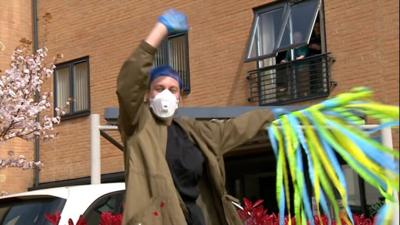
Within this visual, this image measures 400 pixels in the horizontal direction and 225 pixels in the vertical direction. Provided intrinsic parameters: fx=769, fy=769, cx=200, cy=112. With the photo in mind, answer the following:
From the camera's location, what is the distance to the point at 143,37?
14773 millimetres

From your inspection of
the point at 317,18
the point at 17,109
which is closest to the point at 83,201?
the point at 17,109

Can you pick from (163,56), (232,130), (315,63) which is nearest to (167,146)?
(232,130)

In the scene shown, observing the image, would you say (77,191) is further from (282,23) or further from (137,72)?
(282,23)

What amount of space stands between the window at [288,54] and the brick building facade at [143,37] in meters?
0.16

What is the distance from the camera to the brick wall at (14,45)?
16.6 m

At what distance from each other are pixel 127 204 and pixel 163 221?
0.61 ft

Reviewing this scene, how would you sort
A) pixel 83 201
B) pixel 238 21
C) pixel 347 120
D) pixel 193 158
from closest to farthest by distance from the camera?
pixel 347 120, pixel 193 158, pixel 83 201, pixel 238 21

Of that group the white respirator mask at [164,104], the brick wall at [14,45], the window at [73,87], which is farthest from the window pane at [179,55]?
the white respirator mask at [164,104]

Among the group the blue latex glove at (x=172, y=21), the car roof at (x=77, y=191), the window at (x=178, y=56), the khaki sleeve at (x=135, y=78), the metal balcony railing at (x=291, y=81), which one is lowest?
the car roof at (x=77, y=191)

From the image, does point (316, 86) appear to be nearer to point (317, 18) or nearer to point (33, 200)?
point (317, 18)

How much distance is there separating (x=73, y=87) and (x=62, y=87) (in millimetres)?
414

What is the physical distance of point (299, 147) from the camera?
10.9 ft

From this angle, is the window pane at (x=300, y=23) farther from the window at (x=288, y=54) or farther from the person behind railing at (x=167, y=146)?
the person behind railing at (x=167, y=146)

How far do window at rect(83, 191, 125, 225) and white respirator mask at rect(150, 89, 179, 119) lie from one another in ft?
6.94
